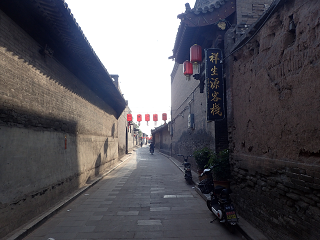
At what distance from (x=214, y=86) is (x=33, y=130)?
5055mm

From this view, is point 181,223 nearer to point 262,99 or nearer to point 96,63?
point 262,99

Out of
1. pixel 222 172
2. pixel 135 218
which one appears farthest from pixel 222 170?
pixel 135 218

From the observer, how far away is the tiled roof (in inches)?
175

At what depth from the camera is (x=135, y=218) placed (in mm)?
5336

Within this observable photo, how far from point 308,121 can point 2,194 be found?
4.76 meters

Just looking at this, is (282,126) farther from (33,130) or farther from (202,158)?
(202,158)

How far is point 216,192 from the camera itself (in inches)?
190

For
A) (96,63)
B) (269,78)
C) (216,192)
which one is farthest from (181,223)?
(96,63)

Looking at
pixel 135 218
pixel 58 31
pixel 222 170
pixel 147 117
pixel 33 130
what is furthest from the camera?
pixel 147 117

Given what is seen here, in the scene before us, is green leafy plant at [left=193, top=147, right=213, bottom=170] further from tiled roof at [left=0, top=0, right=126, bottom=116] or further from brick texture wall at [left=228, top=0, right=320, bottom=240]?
tiled roof at [left=0, top=0, right=126, bottom=116]

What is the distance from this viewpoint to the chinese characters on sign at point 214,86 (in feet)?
23.9

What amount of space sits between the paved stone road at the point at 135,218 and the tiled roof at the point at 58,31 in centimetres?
403

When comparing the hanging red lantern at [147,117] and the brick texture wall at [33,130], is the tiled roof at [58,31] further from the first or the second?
the hanging red lantern at [147,117]

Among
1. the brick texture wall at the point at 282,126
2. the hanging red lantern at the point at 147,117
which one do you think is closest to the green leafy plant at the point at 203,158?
the brick texture wall at the point at 282,126
